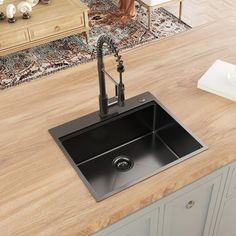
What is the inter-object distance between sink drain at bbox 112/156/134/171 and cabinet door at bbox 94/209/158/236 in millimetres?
296

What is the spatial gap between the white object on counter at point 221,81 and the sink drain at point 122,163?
18.1 inches

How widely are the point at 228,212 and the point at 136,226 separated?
2.00ft

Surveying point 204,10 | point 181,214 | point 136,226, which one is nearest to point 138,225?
point 136,226

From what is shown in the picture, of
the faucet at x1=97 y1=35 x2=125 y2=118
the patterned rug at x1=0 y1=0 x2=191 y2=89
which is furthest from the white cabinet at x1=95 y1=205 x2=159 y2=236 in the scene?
the patterned rug at x1=0 y1=0 x2=191 y2=89

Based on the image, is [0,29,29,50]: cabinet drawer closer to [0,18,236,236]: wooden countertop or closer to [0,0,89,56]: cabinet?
[0,0,89,56]: cabinet

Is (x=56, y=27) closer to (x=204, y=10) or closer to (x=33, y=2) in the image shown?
(x=33, y=2)

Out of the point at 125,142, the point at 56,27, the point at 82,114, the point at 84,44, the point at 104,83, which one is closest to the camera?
the point at 104,83

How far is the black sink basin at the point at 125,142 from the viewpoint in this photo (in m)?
1.62

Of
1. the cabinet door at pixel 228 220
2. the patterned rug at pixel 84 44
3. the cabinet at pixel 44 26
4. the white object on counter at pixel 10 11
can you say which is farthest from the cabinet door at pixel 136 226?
the white object on counter at pixel 10 11

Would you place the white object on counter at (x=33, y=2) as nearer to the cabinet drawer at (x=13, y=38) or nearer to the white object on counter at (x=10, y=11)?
the white object on counter at (x=10, y=11)

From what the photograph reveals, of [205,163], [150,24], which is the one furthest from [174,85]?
[150,24]

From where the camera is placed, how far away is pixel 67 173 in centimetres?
141

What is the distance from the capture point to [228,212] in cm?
183

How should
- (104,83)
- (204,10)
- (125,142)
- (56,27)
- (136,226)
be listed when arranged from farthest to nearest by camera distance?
(204,10) < (56,27) < (125,142) < (104,83) < (136,226)
